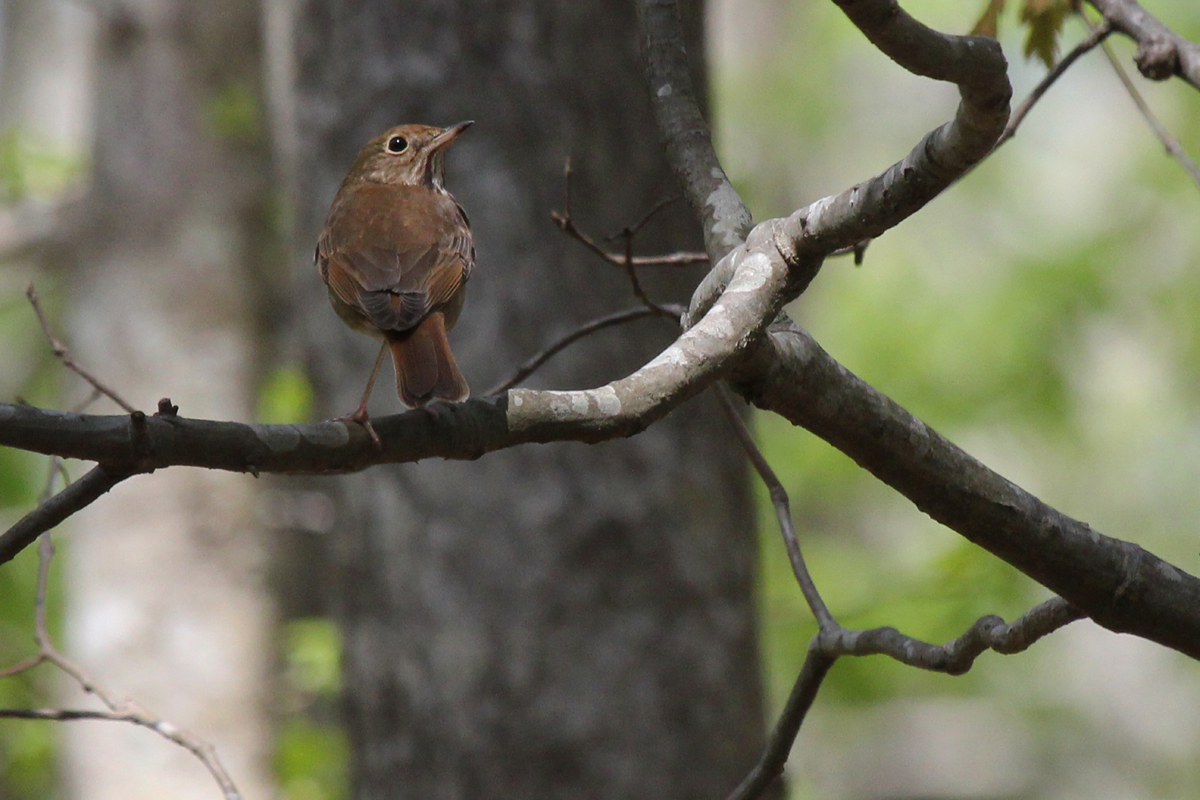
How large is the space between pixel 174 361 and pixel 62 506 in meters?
6.31

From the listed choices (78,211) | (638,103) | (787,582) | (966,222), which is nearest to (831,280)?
(966,222)

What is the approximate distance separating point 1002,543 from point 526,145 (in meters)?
2.99

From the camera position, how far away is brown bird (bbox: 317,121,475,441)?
100 inches

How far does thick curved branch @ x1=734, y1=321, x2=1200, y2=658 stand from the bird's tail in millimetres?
607

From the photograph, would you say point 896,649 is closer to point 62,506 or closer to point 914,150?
point 914,150

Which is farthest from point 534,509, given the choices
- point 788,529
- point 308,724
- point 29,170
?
point 29,170

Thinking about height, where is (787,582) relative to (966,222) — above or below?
below

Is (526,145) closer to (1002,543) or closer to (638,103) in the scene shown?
(638,103)

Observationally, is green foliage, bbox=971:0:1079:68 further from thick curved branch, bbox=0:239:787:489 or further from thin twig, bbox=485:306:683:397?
thick curved branch, bbox=0:239:787:489

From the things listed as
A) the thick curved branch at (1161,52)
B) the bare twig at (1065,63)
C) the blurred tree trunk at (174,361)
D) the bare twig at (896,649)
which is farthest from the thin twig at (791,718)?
the blurred tree trunk at (174,361)

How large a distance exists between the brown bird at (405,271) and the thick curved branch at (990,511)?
0.70m

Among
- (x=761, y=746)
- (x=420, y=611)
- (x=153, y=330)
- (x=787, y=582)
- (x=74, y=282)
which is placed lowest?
(x=761, y=746)

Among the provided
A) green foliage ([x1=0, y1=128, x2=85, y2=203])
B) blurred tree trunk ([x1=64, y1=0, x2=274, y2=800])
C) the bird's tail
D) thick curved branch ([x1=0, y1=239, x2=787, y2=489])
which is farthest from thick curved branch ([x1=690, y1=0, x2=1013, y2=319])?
green foliage ([x1=0, y1=128, x2=85, y2=203])

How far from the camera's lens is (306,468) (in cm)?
173
